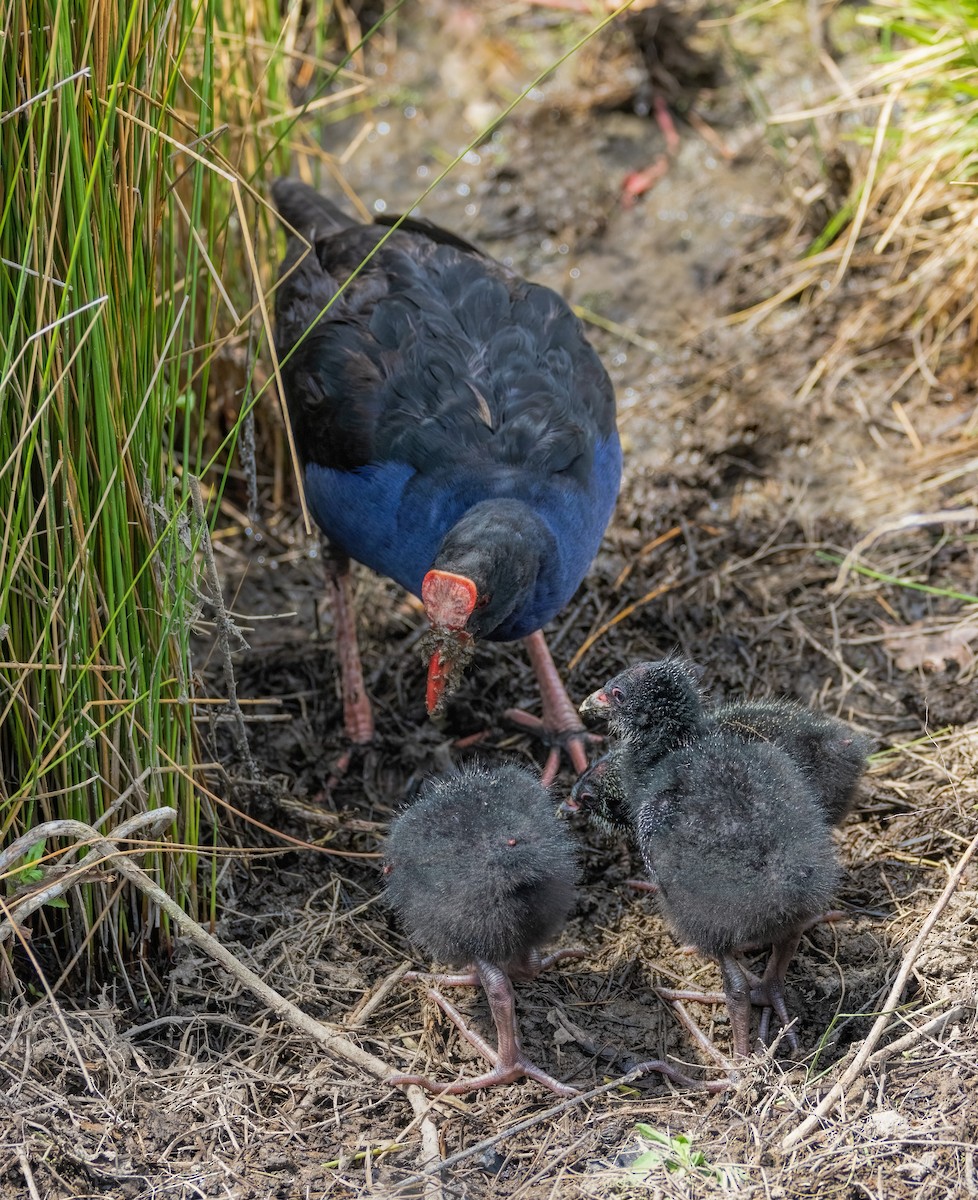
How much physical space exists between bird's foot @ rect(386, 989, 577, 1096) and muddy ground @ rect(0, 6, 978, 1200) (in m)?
0.04

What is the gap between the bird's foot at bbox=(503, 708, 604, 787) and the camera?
15.5ft

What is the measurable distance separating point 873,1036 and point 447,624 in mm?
1552

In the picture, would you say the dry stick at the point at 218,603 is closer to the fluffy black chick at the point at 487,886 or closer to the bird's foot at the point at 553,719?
the fluffy black chick at the point at 487,886

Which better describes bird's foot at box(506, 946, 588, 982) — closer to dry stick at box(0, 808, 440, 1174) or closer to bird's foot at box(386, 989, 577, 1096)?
bird's foot at box(386, 989, 577, 1096)

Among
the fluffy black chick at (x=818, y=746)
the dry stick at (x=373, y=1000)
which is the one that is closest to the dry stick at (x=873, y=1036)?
the fluffy black chick at (x=818, y=746)

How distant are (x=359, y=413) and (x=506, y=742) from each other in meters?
1.32

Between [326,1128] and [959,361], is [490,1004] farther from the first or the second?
[959,361]

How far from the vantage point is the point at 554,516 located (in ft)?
13.4

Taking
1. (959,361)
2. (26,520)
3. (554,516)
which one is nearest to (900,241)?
(959,361)

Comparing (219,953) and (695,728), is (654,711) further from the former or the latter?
(219,953)

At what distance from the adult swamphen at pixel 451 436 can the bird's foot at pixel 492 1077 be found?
97 cm

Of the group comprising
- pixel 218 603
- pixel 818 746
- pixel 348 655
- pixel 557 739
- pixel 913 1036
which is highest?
pixel 218 603

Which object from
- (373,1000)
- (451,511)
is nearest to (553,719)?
(451,511)

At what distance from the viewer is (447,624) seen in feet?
12.3
